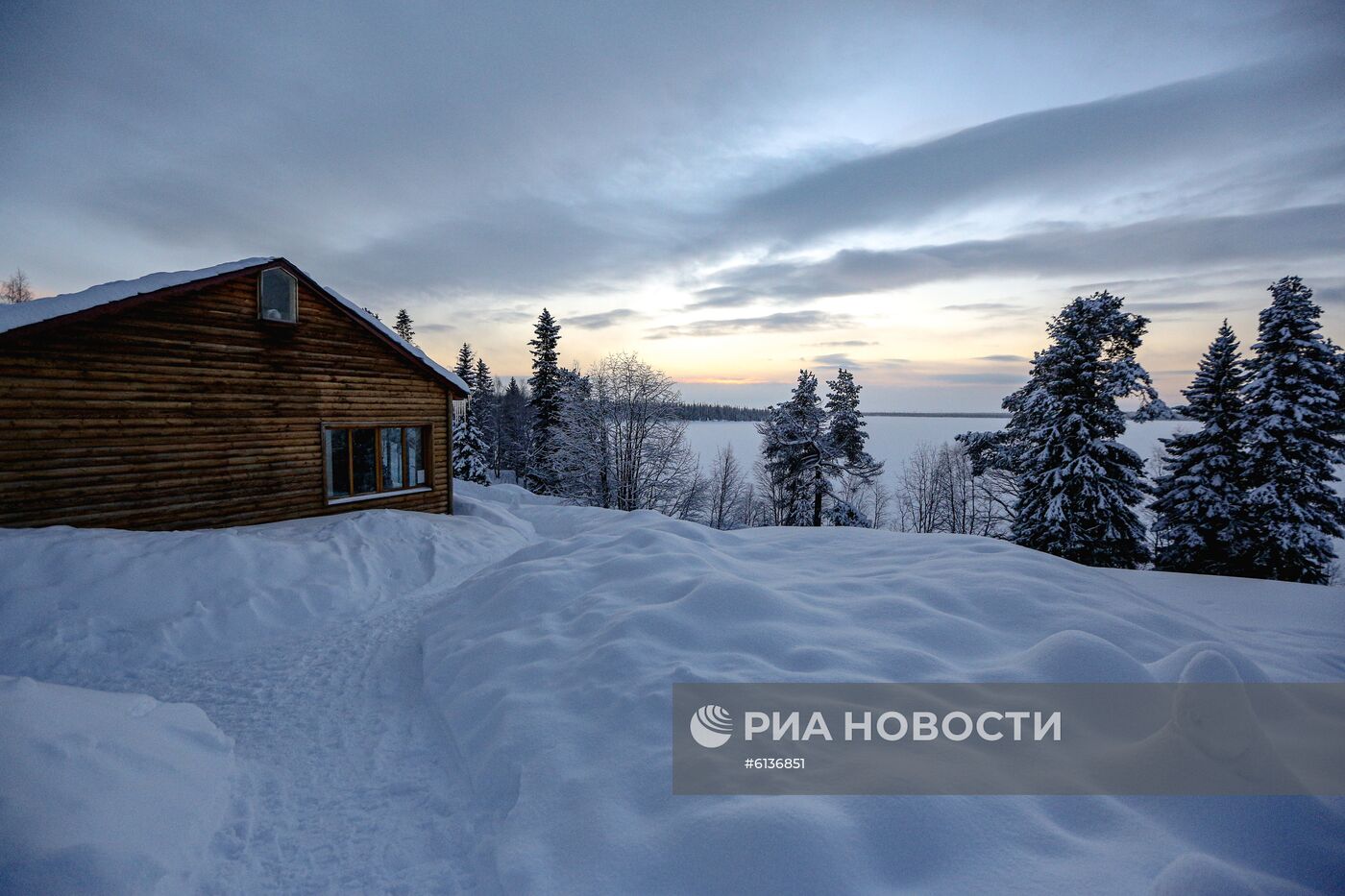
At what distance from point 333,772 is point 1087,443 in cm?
2048

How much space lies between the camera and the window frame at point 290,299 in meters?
10.2

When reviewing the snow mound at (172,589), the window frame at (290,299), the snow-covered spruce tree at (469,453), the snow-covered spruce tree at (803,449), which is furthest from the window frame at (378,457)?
the snow-covered spruce tree at (469,453)

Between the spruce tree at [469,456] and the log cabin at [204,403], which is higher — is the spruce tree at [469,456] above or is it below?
below

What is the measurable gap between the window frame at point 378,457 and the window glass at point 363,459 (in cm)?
2

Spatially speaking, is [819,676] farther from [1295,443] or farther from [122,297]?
[1295,443]

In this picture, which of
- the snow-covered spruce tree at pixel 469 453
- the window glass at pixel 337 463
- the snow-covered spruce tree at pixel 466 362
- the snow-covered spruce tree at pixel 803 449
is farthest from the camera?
the snow-covered spruce tree at pixel 466 362

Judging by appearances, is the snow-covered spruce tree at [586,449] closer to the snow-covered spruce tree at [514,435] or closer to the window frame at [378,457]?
the window frame at [378,457]

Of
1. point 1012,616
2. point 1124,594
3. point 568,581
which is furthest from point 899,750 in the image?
point 1124,594

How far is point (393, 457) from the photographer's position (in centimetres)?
1303

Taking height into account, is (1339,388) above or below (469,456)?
above

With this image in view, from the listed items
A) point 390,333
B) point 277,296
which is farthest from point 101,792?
point 390,333

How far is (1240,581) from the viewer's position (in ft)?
29.6

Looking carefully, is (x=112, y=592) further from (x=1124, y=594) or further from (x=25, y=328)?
(x=1124, y=594)

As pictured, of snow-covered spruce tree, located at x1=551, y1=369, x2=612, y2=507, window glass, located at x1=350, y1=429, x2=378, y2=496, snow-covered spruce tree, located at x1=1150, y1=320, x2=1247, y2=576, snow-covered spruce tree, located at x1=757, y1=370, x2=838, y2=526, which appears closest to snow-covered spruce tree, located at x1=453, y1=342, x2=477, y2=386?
snow-covered spruce tree, located at x1=551, y1=369, x2=612, y2=507
